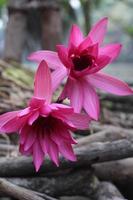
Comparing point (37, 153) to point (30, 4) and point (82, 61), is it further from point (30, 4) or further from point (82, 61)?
point (30, 4)


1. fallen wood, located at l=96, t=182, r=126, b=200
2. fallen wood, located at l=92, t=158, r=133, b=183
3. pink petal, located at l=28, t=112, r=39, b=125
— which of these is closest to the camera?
pink petal, located at l=28, t=112, r=39, b=125

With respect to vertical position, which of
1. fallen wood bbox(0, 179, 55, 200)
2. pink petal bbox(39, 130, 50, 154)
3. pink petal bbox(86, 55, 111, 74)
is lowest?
fallen wood bbox(0, 179, 55, 200)

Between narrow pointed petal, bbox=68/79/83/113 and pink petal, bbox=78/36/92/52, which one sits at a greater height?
pink petal, bbox=78/36/92/52

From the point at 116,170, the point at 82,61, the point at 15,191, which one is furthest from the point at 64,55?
the point at 116,170

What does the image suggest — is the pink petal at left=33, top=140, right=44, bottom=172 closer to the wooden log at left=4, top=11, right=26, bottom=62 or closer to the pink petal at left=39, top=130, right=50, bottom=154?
the pink petal at left=39, top=130, right=50, bottom=154

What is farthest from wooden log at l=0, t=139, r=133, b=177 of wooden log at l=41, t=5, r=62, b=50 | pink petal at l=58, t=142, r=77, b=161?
wooden log at l=41, t=5, r=62, b=50

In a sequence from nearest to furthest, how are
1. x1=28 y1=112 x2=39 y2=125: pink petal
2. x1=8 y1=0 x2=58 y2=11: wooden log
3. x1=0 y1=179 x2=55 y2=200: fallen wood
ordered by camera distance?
x1=28 y1=112 x2=39 y2=125: pink petal → x1=0 y1=179 x2=55 y2=200: fallen wood → x1=8 y1=0 x2=58 y2=11: wooden log

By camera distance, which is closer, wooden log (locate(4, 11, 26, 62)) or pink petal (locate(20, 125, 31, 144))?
pink petal (locate(20, 125, 31, 144))

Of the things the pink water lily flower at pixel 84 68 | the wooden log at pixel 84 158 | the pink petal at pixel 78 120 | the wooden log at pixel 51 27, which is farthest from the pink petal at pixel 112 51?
the wooden log at pixel 51 27
